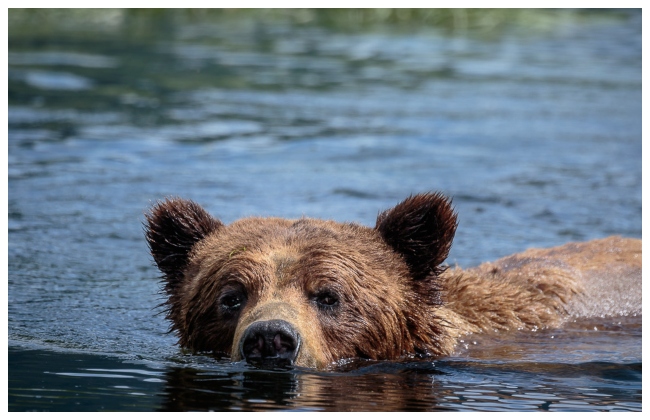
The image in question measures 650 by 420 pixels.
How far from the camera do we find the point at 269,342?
7332 mm

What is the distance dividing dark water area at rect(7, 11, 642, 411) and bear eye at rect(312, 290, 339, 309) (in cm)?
46

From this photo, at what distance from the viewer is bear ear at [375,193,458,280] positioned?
8.34m

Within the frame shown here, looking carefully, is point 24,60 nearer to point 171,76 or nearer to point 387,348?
point 171,76

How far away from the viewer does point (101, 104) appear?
2064cm

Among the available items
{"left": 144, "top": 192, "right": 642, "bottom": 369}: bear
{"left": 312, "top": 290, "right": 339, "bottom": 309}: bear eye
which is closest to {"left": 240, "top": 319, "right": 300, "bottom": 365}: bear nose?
{"left": 144, "top": 192, "right": 642, "bottom": 369}: bear

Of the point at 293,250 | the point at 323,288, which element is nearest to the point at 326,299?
the point at 323,288

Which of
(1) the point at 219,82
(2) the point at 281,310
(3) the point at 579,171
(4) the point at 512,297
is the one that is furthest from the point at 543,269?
(1) the point at 219,82

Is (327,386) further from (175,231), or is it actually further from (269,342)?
(175,231)

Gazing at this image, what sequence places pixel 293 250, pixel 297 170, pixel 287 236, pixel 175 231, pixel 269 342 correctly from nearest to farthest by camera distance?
pixel 269 342 < pixel 293 250 < pixel 287 236 < pixel 175 231 < pixel 297 170

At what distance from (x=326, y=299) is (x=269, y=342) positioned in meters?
0.87

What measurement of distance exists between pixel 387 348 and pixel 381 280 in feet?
1.64

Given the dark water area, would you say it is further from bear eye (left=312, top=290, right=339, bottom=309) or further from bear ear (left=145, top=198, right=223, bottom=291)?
bear ear (left=145, top=198, right=223, bottom=291)

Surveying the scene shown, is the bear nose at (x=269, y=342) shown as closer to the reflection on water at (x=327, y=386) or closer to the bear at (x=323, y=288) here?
the bear at (x=323, y=288)

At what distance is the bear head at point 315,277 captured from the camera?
26.2 ft
